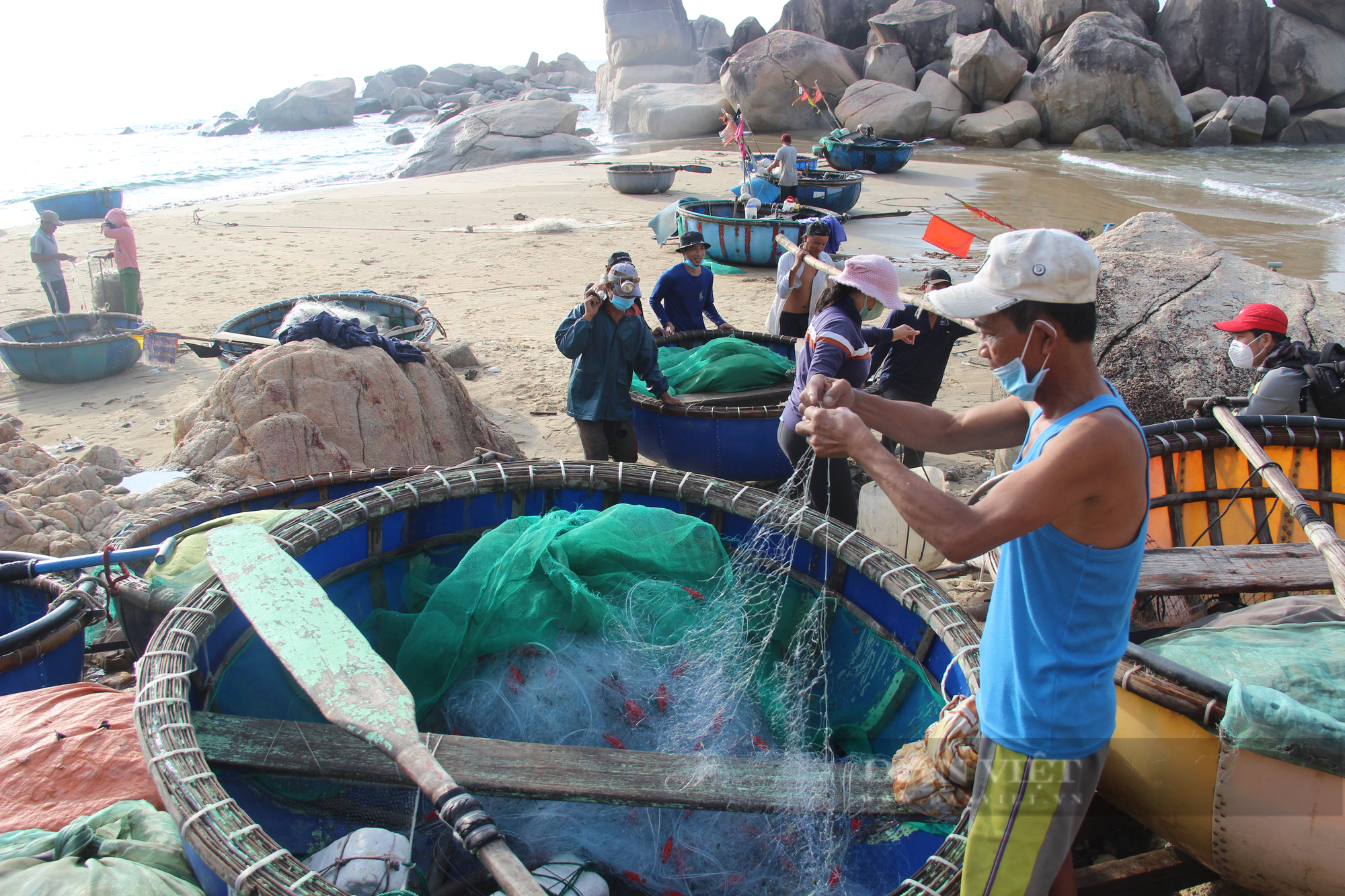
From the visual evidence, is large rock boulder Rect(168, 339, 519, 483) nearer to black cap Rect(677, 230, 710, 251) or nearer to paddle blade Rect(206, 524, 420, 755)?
paddle blade Rect(206, 524, 420, 755)

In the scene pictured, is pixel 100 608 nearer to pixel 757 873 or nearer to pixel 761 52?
pixel 757 873

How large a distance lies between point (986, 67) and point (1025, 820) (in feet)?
112

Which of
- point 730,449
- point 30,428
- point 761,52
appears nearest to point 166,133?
point 761,52

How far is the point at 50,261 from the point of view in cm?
984

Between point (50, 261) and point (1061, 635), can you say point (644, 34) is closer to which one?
point (50, 261)

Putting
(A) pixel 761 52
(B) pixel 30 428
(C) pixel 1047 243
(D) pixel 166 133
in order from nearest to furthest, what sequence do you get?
(C) pixel 1047 243
(B) pixel 30 428
(A) pixel 761 52
(D) pixel 166 133

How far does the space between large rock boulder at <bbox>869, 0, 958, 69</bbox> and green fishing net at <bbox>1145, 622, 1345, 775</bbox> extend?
36.0 m

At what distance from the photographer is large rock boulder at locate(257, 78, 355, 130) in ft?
174

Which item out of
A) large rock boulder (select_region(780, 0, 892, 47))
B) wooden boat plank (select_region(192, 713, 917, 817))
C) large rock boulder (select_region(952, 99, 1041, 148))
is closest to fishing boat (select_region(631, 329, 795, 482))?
wooden boat plank (select_region(192, 713, 917, 817))

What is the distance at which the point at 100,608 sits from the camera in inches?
129

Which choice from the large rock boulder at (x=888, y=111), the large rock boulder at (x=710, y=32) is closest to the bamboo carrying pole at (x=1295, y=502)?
the large rock boulder at (x=888, y=111)

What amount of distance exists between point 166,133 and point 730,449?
69.3 m

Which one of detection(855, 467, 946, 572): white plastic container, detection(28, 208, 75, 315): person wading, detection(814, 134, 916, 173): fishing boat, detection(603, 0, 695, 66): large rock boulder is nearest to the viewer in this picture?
detection(855, 467, 946, 572): white plastic container

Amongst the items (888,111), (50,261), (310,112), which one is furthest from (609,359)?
(310,112)
